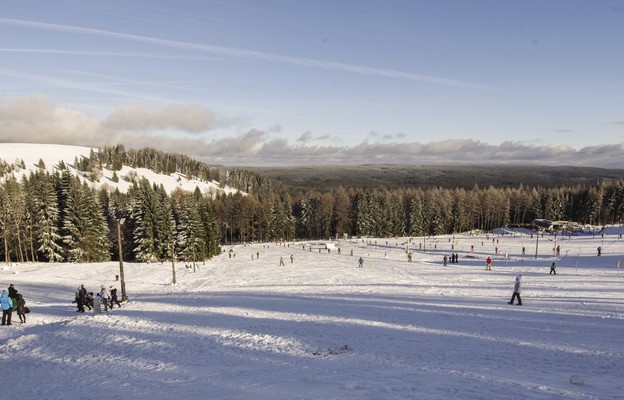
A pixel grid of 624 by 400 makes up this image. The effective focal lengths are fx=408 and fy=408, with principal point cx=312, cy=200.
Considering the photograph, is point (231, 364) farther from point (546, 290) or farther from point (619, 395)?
point (546, 290)

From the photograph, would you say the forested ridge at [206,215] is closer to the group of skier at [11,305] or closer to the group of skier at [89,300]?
the group of skier at [89,300]

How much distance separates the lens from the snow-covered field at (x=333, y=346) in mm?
9391

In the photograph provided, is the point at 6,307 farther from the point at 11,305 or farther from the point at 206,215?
the point at 206,215

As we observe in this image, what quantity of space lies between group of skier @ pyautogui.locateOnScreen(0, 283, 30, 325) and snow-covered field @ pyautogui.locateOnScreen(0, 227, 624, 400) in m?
0.63

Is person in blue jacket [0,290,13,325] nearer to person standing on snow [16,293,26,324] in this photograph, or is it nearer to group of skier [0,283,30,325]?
group of skier [0,283,30,325]

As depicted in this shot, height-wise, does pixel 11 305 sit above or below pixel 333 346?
above

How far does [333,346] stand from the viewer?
43.3ft

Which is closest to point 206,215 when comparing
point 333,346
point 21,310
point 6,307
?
point 21,310

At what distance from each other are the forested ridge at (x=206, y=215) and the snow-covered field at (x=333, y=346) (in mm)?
11906

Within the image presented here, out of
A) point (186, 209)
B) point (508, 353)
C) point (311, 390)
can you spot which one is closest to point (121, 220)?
point (311, 390)

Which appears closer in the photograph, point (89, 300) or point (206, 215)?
point (89, 300)

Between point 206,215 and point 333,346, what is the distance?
62179 mm

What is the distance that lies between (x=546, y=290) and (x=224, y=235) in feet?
328

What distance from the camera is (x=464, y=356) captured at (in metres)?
11.7
